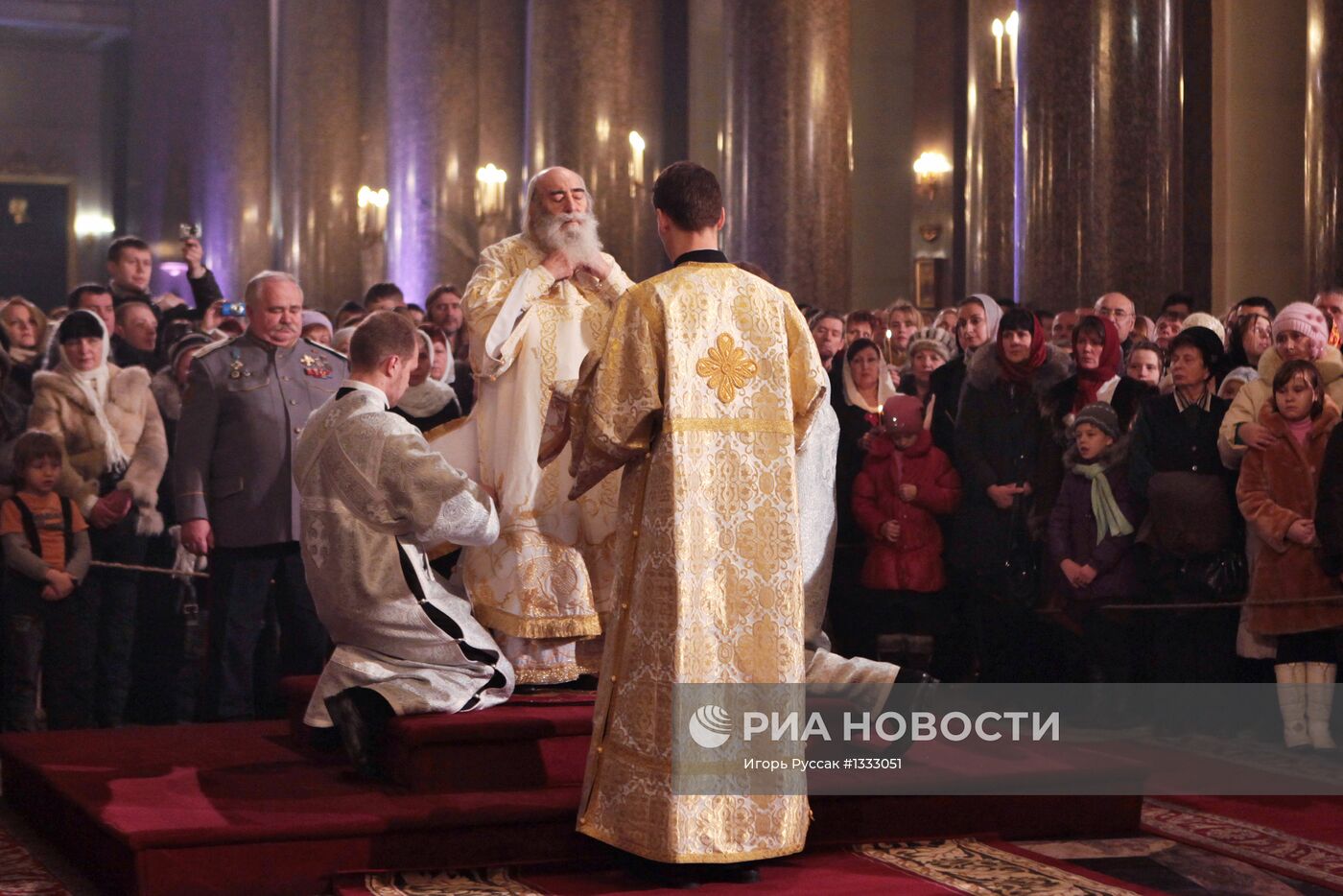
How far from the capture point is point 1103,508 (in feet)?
23.7

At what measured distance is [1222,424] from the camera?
7051 millimetres

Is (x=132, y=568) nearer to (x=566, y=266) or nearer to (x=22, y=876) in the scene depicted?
(x=22, y=876)

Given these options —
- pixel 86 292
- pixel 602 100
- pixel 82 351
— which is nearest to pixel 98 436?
pixel 82 351

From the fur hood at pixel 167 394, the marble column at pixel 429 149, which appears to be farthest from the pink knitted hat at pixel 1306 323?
the marble column at pixel 429 149

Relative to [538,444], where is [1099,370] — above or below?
above

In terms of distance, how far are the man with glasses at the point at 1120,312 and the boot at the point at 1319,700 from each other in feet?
7.20

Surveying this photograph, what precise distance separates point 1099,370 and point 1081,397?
0.14m

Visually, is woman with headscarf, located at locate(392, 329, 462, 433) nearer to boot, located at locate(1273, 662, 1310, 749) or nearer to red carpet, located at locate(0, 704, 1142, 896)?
red carpet, located at locate(0, 704, 1142, 896)

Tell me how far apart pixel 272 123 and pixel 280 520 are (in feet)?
44.5

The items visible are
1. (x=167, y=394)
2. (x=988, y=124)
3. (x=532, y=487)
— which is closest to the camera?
(x=532, y=487)

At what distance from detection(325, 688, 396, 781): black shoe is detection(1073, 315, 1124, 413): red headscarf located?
3.48 meters

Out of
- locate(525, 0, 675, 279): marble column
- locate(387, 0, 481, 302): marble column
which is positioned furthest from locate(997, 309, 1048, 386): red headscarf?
locate(387, 0, 481, 302): marble column

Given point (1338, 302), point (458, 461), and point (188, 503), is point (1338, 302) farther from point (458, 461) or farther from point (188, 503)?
point (188, 503)

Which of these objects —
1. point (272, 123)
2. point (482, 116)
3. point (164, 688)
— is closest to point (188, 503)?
point (164, 688)
